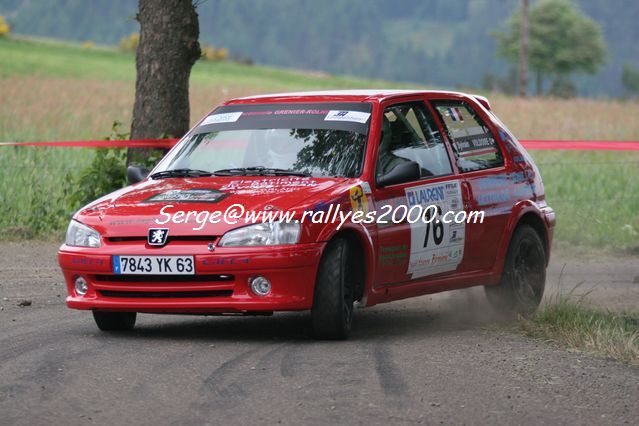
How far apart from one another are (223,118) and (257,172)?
912 millimetres

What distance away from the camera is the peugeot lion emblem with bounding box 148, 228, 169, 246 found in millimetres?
7906

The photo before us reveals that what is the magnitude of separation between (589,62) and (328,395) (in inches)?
6572

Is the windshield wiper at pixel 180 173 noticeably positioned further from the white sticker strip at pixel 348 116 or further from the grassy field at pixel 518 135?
the grassy field at pixel 518 135

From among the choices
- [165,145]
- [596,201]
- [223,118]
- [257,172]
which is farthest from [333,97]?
[596,201]

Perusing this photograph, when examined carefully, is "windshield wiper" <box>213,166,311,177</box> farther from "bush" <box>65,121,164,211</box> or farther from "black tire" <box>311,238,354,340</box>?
"bush" <box>65,121,164,211</box>

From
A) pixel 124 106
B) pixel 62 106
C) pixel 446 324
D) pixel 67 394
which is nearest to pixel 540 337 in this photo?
pixel 446 324

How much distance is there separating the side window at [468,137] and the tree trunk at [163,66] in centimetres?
578

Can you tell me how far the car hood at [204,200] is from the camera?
7.93 metres

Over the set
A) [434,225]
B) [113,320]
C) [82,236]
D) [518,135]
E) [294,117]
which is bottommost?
[518,135]

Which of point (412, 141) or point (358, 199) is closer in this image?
point (358, 199)

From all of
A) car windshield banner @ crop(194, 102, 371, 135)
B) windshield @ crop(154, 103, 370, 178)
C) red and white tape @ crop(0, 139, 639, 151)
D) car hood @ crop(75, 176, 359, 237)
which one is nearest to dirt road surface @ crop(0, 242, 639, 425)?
car hood @ crop(75, 176, 359, 237)

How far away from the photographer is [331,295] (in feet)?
26.1

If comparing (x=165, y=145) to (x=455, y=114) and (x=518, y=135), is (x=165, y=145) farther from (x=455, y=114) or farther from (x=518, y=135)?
(x=518, y=135)

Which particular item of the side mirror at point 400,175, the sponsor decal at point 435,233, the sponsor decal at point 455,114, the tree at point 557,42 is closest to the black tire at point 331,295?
the side mirror at point 400,175
